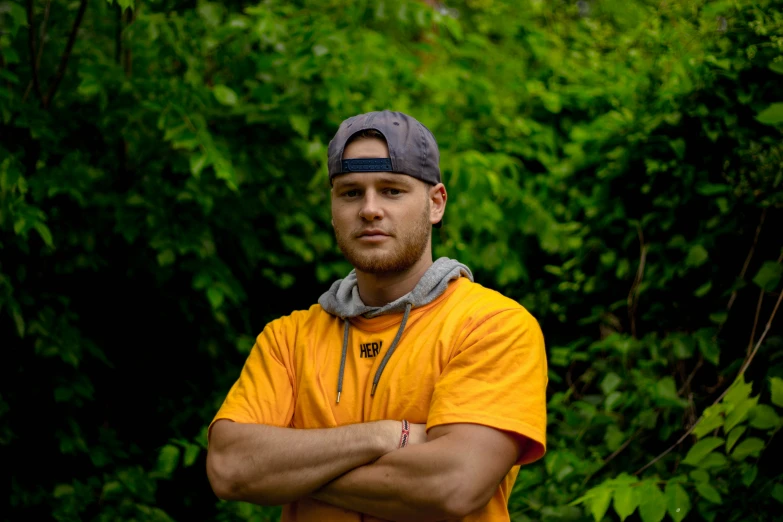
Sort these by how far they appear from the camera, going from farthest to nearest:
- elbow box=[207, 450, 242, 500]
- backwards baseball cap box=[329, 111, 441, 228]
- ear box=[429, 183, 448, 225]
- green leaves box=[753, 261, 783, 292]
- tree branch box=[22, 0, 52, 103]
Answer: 1. tree branch box=[22, 0, 52, 103]
2. green leaves box=[753, 261, 783, 292]
3. ear box=[429, 183, 448, 225]
4. backwards baseball cap box=[329, 111, 441, 228]
5. elbow box=[207, 450, 242, 500]

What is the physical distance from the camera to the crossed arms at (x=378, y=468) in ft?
5.97

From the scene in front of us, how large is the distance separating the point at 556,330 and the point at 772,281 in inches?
57.3

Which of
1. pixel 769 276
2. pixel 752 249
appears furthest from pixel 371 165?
pixel 752 249

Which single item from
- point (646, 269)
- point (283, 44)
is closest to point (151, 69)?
point (283, 44)

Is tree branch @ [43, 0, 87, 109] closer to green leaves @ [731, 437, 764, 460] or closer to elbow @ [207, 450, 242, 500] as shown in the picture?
elbow @ [207, 450, 242, 500]

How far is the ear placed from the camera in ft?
7.52

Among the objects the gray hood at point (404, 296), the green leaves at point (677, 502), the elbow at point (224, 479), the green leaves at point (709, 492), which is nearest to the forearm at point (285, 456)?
the elbow at point (224, 479)

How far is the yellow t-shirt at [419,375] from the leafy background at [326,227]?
0.77 m

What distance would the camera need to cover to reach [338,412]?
6.82 ft

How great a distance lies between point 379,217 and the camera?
2.12 m

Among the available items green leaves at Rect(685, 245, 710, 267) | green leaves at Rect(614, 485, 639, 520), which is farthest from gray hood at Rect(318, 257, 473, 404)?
green leaves at Rect(685, 245, 710, 267)

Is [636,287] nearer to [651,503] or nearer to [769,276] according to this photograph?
[769,276]

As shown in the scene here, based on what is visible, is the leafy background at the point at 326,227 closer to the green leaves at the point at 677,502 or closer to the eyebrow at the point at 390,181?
the green leaves at the point at 677,502

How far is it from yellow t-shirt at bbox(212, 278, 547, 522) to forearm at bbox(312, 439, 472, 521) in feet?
0.28
